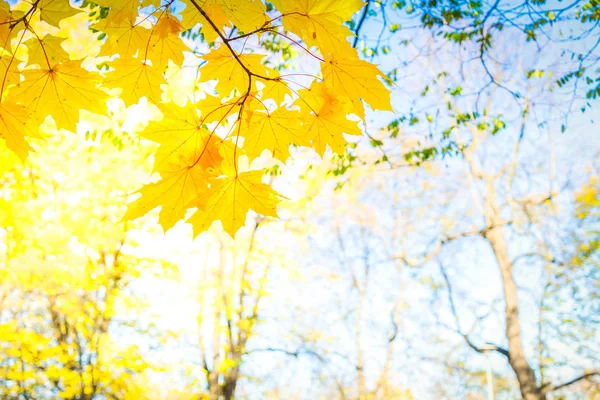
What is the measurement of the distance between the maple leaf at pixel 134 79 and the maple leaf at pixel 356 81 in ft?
1.66

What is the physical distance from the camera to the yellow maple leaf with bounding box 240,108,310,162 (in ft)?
3.14

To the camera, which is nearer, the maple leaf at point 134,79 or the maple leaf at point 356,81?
the maple leaf at point 356,81

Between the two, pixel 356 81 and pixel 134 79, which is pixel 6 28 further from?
pixel 356 81

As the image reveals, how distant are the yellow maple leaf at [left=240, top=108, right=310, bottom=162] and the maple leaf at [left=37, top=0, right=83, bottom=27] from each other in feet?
1.73

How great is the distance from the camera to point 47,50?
0.96m

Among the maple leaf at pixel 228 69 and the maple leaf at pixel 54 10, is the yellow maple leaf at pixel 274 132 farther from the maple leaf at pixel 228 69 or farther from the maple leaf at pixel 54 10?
the maple leaf at pixel 54 10

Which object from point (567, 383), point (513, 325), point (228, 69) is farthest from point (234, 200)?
point (513, 325)

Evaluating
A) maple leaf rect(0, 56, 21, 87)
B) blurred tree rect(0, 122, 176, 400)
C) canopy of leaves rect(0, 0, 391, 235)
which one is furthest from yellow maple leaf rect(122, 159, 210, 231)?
blurred tree rect(0, 122, 176, 400)

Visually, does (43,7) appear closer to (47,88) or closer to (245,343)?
(47,88)

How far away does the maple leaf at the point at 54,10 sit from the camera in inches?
36.5

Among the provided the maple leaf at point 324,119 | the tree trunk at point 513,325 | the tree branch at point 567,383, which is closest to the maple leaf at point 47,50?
the maple leaf at point 324,119

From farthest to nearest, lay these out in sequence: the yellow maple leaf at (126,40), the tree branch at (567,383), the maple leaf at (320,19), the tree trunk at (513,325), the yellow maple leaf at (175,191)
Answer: the tree trunk at (513,325) < the tree branch at (567,383) < the yellow maple leaf at (126,40) < the yellow maple leaf at (175,191) < the maple leaf at (320,19)

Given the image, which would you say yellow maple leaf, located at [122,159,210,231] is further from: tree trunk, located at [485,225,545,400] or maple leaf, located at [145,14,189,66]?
tree trunk, located at [485,225,545,400]

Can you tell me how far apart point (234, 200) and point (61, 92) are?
569mm
